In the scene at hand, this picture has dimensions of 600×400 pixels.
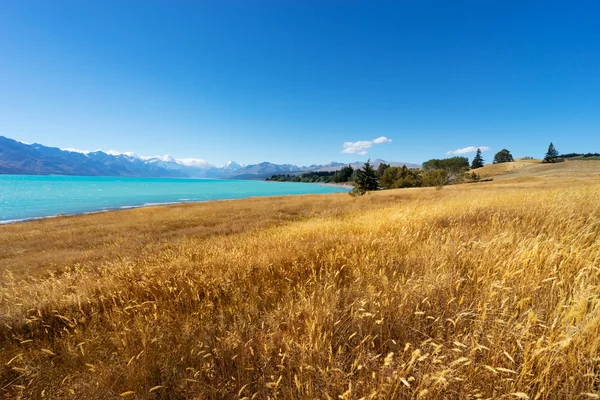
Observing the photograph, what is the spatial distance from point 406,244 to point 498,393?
2.85 metres

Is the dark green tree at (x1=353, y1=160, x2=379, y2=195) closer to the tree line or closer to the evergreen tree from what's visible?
the tree line

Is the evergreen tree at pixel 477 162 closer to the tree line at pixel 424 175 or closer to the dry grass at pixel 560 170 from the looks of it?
the tree line at pixel 424 175

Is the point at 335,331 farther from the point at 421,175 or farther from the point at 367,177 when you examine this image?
the point at 421,175

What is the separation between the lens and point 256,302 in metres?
3.08

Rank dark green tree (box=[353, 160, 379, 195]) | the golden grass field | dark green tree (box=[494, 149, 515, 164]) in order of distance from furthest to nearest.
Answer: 1. dark green tree (box=[494, 149, 515, 164])
2. dark green tree (box=[353, 160, 379, 195])
3. the golden grass field

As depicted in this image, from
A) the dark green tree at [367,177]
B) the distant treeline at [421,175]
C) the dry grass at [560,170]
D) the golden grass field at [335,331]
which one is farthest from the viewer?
the distant treeline at [421,175]

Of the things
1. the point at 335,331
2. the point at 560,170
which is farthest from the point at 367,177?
the point at 335,331

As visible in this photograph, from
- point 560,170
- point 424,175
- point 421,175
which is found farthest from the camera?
point 421,175

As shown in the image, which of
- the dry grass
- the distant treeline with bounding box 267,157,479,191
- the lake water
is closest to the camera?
the lake water

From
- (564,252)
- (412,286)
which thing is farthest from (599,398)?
(564,252)

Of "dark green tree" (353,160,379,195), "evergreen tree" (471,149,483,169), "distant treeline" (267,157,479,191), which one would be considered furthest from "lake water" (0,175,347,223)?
"evergreen tree" (471,149,483,169)

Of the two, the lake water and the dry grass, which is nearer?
the lake water

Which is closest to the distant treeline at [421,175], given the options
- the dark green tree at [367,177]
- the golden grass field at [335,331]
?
the dark green tree at [367,177]

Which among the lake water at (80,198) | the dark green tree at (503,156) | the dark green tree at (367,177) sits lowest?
the lake water at (80,198)
